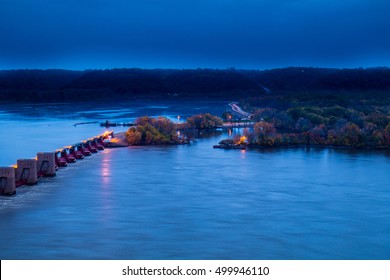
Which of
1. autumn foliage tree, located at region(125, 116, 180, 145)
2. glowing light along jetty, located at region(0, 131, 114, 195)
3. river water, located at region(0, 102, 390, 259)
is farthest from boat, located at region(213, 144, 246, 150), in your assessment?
glowing light along jetty, located at region(0, 131, 114, 195)

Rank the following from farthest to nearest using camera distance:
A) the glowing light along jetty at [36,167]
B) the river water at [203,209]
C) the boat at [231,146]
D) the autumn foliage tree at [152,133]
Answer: the autumn foliage tree at [152,133], the boat at [231,146], the glowing light along jetty at [36,167], the river water at [203,209]

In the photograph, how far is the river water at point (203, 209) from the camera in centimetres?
1256

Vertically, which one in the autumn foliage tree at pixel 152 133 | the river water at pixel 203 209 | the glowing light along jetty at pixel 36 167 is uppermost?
the autumn foliage tree at pixel 152 133

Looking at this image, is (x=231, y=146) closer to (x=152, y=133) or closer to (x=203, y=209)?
(x=152, y=133)

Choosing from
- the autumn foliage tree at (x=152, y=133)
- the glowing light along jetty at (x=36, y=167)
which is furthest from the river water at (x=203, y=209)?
the autumn foliage tree at (x=152, y=133)

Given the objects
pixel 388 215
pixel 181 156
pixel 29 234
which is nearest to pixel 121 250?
pixel 29 234

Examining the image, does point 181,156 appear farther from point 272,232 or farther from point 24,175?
point 272,232

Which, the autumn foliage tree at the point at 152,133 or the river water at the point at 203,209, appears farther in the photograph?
the autumn foliage tree at the point at 152,133

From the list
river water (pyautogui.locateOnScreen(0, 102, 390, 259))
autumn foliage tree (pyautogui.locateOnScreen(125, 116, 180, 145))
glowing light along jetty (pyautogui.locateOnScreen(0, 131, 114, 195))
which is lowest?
river water (pyautogui.locateOnScreen(0, 102, 390, 259))

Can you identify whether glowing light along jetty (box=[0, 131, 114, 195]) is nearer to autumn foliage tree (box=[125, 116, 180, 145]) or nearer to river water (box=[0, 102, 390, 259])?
river water (box=[0, 102, 390, 259])

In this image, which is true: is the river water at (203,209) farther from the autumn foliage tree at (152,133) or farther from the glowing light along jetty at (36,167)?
the autumn foliage tree at (152,133)

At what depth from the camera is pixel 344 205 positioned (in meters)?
17.0

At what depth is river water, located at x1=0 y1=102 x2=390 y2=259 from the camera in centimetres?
1256

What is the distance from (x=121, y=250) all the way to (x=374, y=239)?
226 inches
